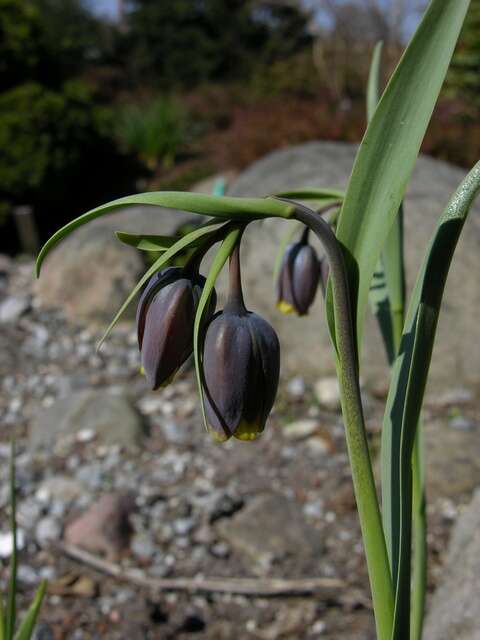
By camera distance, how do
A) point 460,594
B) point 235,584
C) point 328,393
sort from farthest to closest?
1. point 328,393
2. point 235,584
3. point 460,594

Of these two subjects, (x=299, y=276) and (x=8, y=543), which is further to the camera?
(x=8, y=543)

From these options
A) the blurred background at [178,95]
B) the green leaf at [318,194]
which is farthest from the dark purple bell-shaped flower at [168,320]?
the blurred background at [178,95]

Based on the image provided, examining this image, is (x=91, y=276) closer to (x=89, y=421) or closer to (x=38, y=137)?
(x=89, y=421)

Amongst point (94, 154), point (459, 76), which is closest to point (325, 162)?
point (94, 154)

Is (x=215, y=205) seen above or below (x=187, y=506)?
above

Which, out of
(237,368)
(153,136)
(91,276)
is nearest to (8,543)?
(237,368)

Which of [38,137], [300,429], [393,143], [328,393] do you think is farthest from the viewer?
[38,137]
